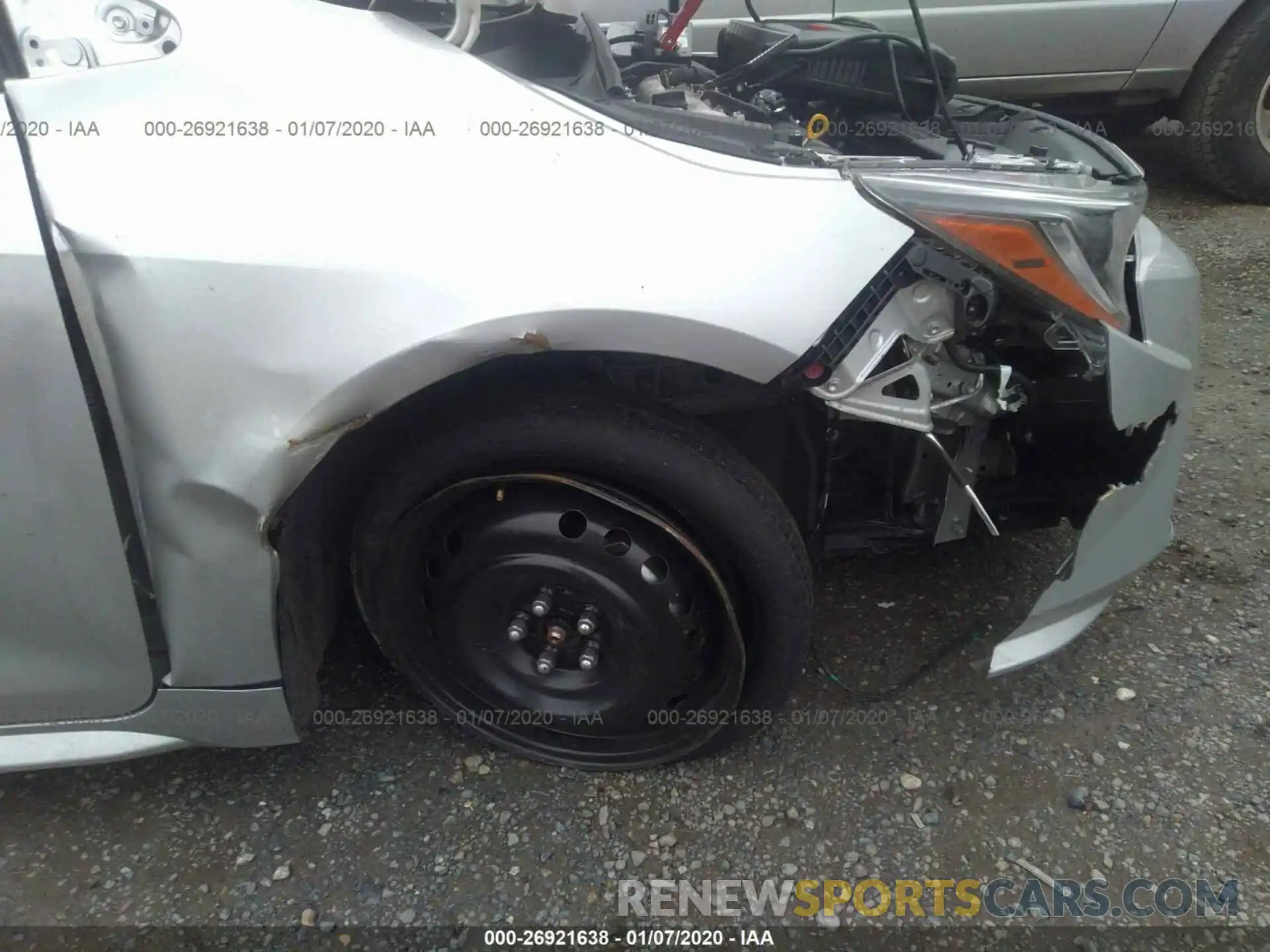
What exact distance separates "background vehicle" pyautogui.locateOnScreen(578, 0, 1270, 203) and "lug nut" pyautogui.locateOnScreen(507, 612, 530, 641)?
11.0 ft

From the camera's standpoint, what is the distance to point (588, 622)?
162 cm

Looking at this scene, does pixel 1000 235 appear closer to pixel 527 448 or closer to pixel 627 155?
pixel 627 155

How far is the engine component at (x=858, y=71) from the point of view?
2.17 m

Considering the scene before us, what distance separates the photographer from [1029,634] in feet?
5.58

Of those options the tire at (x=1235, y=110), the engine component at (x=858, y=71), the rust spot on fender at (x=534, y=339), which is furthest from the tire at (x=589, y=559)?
the tire at (x=1235, y=110)

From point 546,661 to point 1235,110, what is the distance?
4542 mm

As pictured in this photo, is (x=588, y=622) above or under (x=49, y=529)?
under

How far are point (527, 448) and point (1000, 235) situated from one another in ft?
2.71

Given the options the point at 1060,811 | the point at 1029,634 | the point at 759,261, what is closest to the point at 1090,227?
the point at 759,261

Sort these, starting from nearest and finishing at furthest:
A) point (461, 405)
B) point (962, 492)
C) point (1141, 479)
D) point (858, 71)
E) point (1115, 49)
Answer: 1. point (461, 405)
2. point (1141, 479)
3. point (962, 492)
4. point (858, 71)
5. point (1115, 49)

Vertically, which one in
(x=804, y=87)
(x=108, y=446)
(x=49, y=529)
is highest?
(x=804, y=87)

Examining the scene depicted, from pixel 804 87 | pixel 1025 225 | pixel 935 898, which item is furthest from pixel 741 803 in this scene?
pixel 804 87

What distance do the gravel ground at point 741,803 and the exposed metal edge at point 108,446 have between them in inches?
18.2

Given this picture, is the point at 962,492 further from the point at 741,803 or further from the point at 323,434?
the point at 323,434
